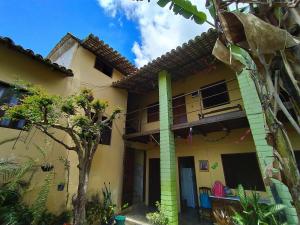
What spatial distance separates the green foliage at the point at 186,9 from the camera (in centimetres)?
403

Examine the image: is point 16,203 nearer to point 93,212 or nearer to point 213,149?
point 93,212

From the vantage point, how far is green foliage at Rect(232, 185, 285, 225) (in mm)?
4007

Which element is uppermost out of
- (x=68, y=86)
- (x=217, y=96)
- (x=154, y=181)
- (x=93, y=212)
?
(x=68, y=86)

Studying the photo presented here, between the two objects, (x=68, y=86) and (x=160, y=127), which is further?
(x=68, y=86)

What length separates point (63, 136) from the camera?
715cm

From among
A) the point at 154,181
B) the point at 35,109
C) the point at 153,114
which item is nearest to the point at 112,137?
the point at 153,114

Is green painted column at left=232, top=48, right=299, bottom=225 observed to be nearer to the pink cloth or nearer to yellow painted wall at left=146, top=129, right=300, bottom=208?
yellow painted wall at left=146, top=129, right=300, bottom=208

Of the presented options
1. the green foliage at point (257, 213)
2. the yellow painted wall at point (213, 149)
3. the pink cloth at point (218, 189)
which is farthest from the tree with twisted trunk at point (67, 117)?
the pink cloth at point (218, 189)

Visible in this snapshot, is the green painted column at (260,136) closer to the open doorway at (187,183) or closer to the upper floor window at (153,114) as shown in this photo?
the open doorway at (187,183)

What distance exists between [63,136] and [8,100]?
2.23m

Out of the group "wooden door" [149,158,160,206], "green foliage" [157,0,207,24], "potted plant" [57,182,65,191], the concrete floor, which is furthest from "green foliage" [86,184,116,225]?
"green foliage" [157,0,207,24]

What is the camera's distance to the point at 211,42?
21.4 ft

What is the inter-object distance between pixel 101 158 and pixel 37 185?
2677mm

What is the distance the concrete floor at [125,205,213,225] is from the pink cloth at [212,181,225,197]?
115 centimetres
